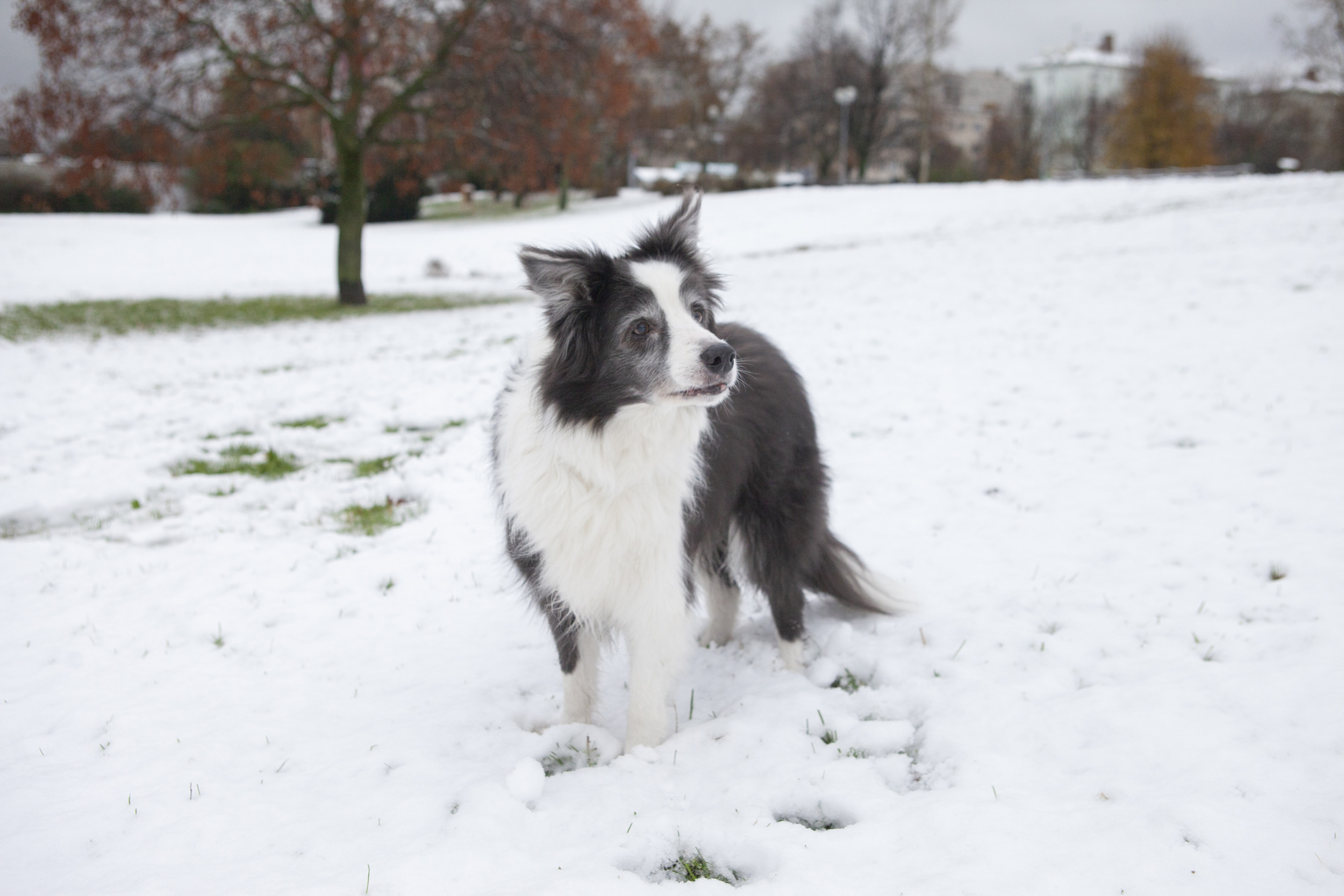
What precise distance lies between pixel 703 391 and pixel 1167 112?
177 feet

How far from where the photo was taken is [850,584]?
12.8ft

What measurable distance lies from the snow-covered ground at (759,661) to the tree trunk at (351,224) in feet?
24.2

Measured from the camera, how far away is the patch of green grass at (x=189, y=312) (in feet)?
42.8

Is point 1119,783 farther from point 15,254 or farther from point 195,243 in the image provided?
point 195,243

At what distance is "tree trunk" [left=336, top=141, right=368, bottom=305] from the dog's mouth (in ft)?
46.6

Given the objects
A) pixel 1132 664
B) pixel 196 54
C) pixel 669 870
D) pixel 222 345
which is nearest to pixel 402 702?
pixel 669 870

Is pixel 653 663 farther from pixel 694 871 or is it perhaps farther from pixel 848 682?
pixel 848 682

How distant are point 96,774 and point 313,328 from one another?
1133 centimetres

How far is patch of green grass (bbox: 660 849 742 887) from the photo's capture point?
2.36 m

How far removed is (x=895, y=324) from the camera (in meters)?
10.4

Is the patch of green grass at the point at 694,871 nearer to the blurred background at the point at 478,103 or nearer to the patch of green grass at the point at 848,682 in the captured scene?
the patch of green grass at the point at 848,682

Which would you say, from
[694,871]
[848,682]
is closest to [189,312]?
[848,682]

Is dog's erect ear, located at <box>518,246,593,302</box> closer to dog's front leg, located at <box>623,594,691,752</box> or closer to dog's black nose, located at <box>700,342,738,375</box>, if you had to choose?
dog's black nose, located at <box>700,342,738,375</box>

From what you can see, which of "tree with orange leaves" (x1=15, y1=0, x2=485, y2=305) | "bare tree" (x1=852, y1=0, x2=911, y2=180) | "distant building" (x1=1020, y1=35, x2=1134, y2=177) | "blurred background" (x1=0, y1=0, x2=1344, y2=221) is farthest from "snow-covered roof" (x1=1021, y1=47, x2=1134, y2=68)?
"tree with orange leaves" (x1=15, y1=0, x2=485, y2=305)
